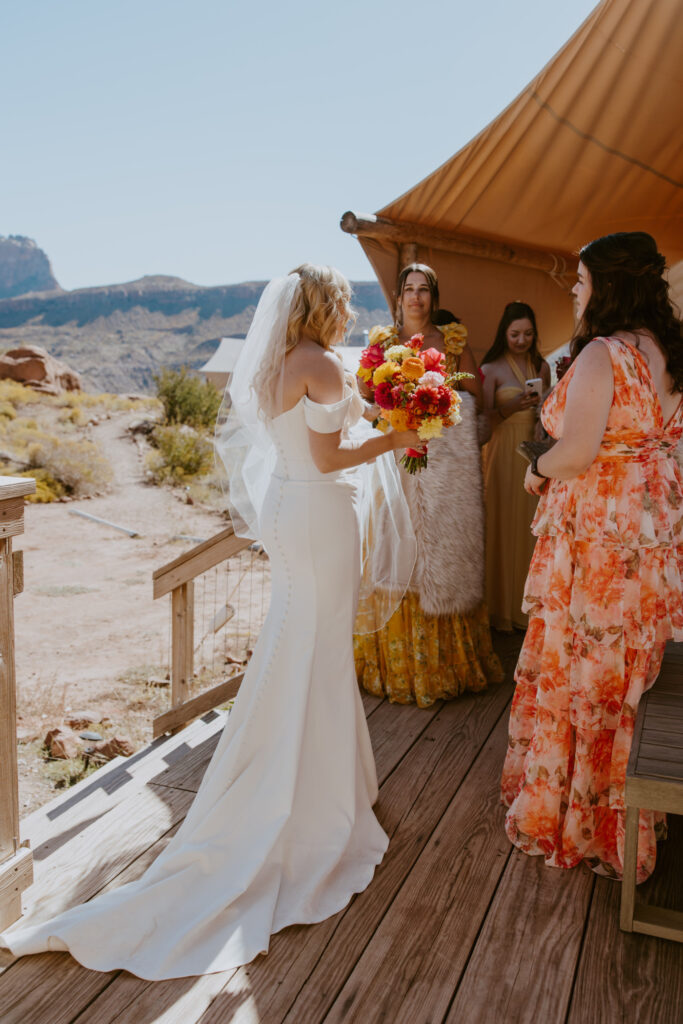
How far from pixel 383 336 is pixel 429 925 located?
260 cm

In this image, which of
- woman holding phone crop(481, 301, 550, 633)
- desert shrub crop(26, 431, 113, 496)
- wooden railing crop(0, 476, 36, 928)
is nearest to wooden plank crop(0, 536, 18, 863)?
wooden railing crop(0, 476, 36, 928)

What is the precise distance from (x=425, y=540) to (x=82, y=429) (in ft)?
59.8

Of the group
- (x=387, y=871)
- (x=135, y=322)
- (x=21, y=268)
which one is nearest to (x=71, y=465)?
(x=387, y=871)

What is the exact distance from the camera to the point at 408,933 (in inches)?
83.7

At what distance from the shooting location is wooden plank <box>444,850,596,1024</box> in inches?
72.9

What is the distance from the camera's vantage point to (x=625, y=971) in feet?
6.46

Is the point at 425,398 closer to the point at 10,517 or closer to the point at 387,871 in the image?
the point at 10,517

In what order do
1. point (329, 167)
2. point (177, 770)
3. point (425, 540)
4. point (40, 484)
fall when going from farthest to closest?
point (329, 167), point (40, 484), point (425, 540), point (177, 770)

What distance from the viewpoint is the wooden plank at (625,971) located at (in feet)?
5.98

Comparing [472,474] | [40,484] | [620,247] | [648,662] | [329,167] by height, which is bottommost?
[40,484]

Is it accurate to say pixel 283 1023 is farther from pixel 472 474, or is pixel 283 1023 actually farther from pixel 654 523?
pixel 472 474

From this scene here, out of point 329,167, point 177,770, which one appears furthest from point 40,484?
point 329,167

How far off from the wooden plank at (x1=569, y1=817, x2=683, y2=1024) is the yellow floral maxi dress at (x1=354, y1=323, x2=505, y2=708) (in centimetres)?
153

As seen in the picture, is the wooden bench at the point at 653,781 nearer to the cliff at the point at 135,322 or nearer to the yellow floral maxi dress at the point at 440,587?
the yellow floral maxi dress at the point at 440,587
